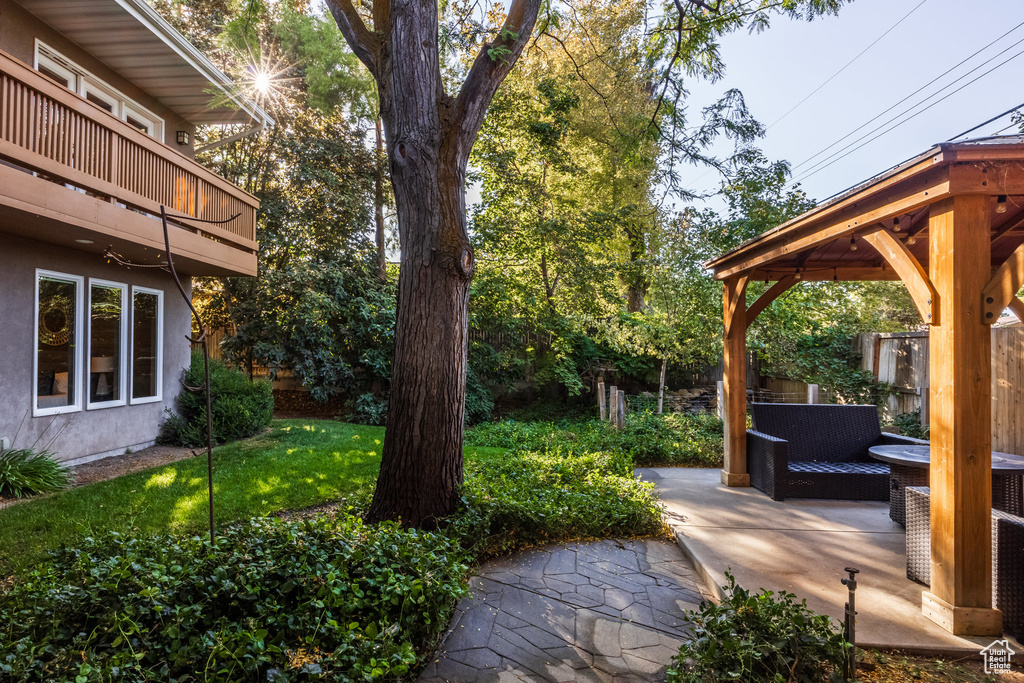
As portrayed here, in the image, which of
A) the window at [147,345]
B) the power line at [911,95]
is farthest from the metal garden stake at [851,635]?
the window at [147,345]

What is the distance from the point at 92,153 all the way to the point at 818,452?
8827mm

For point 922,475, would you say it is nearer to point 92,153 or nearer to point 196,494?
point 196,494

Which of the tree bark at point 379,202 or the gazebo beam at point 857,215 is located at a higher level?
the tree bark at point 379,202

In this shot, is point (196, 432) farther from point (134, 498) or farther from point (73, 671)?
point (73, 671)

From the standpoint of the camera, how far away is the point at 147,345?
8266mm

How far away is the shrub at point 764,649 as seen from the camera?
2.31m

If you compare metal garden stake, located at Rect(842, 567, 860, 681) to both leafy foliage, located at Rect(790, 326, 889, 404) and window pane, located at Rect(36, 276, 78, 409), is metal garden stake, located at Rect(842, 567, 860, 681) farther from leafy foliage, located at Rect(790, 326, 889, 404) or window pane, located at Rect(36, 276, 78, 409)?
leafy foliage, located at Rect(790, 326, 889, 404)

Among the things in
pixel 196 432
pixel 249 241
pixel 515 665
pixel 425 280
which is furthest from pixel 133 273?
pixel 515 665

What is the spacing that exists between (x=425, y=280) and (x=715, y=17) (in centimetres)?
482

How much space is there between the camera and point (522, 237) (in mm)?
10336

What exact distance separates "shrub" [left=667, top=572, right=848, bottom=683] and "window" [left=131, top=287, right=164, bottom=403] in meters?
8.55

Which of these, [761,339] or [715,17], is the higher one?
[715,17]

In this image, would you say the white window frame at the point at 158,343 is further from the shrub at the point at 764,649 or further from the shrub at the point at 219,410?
the shrub at the point at 764,649

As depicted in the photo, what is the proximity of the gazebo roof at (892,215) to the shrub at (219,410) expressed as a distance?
Answer: 26.5 ft
